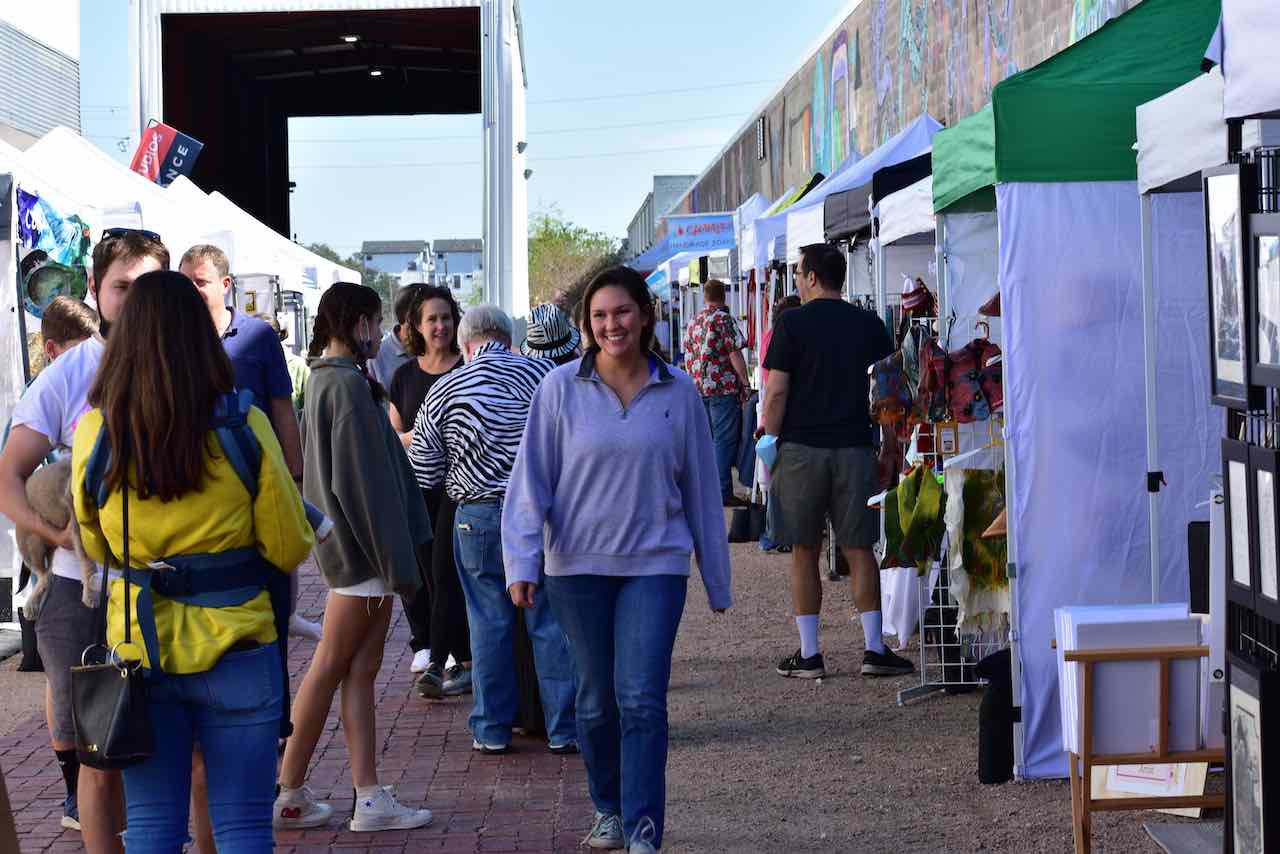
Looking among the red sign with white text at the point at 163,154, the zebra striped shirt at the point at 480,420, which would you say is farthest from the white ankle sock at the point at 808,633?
the red sign with white text at the point at 163,154

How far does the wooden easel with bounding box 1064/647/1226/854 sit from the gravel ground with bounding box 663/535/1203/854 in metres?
0.31

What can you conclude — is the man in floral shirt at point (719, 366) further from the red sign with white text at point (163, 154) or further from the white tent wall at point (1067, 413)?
the white tent wall at point (1067, 413)

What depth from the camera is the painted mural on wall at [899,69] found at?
1262 centimetres

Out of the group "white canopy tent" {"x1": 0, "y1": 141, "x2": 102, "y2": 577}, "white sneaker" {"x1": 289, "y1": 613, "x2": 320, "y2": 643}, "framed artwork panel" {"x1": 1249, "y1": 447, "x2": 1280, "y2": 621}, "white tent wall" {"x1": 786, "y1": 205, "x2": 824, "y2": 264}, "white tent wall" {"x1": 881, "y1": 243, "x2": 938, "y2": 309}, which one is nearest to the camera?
"framed artwork panel" {"x1": 1249, "y1": 447, "x2": 1280, "y2": 621}

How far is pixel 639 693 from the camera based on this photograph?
16.0 ft

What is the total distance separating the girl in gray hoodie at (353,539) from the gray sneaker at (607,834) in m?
0.68

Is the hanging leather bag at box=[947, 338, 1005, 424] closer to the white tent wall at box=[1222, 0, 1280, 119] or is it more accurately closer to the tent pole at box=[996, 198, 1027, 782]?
the tent pole at box=[996, 198, 1027, 782]

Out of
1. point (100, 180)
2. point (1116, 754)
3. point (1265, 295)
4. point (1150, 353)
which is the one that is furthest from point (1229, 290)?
point (100, 180)

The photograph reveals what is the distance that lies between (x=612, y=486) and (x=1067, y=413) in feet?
6.23

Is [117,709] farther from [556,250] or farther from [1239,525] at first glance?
[556,250]

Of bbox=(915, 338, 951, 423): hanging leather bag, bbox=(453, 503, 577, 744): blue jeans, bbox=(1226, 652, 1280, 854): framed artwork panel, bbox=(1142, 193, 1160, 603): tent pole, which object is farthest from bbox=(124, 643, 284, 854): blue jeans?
bbox=(915, 338, 951, 423): hanging leather bag

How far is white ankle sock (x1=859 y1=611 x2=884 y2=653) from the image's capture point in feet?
26.0

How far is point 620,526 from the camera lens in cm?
491

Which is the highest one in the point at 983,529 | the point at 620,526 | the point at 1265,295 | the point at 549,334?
the point at 549,334
